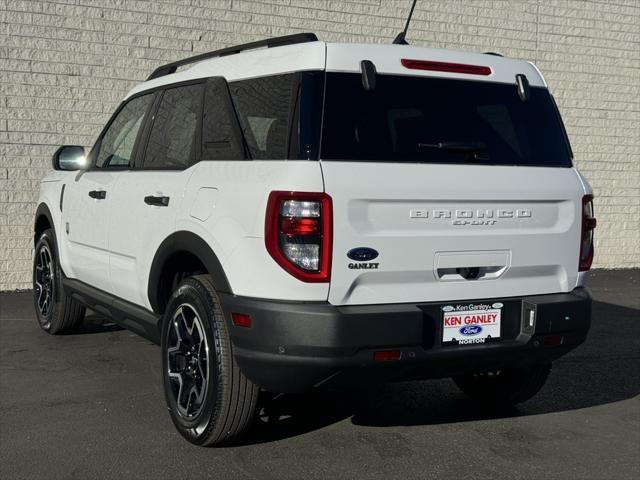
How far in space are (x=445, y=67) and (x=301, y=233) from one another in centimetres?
123

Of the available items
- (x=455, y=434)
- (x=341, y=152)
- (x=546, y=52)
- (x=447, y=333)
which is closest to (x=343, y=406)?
(x=455, y=434)

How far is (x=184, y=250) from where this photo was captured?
434 centimetres

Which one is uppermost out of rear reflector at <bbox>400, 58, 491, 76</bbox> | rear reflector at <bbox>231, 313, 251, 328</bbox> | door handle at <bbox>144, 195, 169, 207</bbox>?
rear reflector at <bbox>400, 58, 491, 76</bbox>

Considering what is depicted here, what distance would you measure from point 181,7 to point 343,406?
21.1ft

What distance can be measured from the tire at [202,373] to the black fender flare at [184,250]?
0.41ft

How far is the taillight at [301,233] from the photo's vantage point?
364cm

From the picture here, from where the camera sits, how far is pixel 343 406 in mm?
5086

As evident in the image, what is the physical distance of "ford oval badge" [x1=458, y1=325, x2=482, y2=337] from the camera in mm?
3959

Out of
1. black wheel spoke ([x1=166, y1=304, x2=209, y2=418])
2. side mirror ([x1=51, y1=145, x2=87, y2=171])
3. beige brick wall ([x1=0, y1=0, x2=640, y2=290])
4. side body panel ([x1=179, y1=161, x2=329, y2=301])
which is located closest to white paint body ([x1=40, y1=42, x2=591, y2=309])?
side body panel ([x1=179, y1=161, x2=329, y2=301])

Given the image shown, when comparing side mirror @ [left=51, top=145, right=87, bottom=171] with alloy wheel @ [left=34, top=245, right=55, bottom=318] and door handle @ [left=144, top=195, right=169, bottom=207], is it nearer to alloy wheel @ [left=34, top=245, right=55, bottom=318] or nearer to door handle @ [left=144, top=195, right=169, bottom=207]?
alloy wheel @ [left=34, top=245, right=55, bottom=318]

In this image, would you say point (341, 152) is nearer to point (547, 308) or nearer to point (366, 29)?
point (547, 308)

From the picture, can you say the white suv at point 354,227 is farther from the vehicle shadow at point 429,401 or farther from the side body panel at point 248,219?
the vehicle shadow at point 429,401

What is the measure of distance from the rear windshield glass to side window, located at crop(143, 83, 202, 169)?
3.37ft

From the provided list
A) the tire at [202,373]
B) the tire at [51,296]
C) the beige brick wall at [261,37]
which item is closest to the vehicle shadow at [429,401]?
the tire at [202,373]
